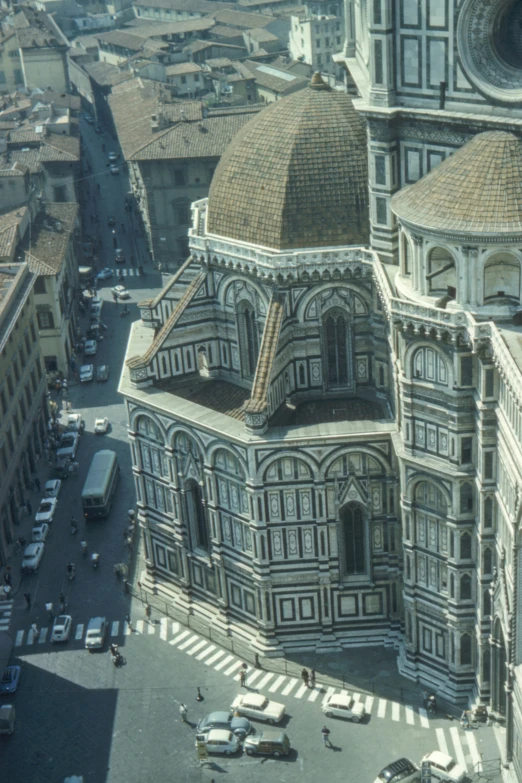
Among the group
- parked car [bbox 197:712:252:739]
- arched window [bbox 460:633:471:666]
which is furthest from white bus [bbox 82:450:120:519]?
arched window [bbox 460:633:471:666]

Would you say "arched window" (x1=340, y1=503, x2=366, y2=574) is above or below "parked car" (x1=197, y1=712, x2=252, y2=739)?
above

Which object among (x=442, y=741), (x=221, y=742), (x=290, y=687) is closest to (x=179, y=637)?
(x=290, y=687)

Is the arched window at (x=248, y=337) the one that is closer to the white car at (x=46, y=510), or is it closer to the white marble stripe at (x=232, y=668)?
the white marble stripe at (x=232, y=668)

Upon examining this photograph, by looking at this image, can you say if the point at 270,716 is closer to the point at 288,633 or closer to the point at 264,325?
the point at 288,633

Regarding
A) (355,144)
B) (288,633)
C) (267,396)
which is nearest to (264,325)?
(267,396)

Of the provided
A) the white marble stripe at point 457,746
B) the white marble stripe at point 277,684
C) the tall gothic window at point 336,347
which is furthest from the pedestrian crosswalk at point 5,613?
the white marble stripe at point 457,746

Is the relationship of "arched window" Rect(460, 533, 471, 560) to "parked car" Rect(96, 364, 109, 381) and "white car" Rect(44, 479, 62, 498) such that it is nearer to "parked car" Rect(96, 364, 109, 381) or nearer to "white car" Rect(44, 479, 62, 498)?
"white car" Rect(44, 479, 62, 498)

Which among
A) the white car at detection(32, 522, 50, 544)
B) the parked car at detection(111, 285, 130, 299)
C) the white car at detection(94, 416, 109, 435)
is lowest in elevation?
the white car at detection(32, 522, 50, 544)
